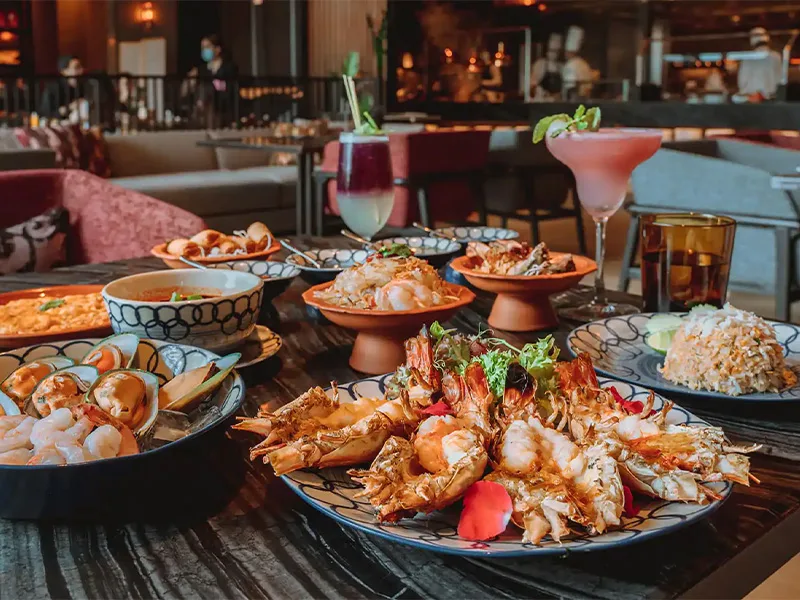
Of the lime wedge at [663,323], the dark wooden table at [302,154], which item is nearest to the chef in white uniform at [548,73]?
the dark wooden table at [302,154]

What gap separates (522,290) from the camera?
1.17 m

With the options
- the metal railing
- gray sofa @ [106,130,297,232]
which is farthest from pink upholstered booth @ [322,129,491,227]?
the metal railing

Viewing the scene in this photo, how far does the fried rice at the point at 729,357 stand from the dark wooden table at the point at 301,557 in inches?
5.6

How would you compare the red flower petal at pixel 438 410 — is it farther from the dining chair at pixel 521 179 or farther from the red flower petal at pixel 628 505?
the dining chair at pixel 521 179

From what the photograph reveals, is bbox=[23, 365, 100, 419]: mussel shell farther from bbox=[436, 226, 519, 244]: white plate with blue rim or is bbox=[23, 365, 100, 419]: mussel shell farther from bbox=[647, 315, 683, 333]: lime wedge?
bbox=[436, 226, 519, 244]: white plate with blue rim

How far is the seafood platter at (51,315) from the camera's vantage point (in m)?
1.01

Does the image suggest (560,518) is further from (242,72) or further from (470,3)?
(470,3)

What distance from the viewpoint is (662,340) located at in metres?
1.03

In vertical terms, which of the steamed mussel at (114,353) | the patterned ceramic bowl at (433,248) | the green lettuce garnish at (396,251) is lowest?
the steamed mussel at (114,353)

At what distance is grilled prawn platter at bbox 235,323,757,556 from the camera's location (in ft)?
1.77

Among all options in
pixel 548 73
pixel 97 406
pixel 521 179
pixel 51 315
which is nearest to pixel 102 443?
pixel 97 406

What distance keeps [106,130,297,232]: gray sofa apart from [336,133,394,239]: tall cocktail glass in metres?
4.29

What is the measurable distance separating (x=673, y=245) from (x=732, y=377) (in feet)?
1.07

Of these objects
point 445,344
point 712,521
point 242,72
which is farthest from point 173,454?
point 242,72
